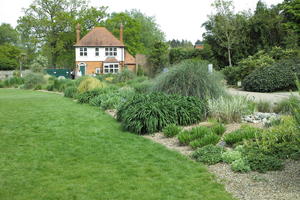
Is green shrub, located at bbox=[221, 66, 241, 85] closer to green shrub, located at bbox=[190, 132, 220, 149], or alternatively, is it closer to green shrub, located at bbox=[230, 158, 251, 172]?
green shrub, located at bbox=[190, 132, 220, 149]

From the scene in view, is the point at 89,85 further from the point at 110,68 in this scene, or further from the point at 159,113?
the point at 110,68

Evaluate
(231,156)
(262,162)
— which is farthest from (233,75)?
(262,162)

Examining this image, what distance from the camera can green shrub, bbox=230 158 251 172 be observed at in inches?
175

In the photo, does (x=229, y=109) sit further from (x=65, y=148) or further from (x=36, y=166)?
(x=36, y=166)

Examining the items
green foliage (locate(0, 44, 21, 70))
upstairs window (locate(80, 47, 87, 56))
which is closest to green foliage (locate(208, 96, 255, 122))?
upstairs window (locate(80, 47, 87, 56))

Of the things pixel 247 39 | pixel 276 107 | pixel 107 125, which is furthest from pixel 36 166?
pixel 247 39

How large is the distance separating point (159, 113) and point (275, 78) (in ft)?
41.1

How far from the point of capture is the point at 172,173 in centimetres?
451

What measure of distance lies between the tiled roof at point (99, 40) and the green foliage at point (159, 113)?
115 feet

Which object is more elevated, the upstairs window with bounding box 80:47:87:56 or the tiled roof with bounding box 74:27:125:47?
the tiled roof with bounding box 74:27:125:47

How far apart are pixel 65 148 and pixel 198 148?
8.07ft

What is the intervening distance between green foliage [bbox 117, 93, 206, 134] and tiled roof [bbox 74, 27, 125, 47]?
115 feet

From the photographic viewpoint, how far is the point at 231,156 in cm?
480

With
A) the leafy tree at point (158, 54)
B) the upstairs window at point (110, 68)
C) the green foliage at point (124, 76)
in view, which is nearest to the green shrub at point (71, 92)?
the green foliage at point (124, 76)
